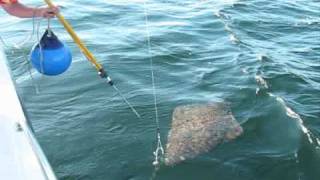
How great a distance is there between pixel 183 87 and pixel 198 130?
1886mm

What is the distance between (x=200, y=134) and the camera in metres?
8.36

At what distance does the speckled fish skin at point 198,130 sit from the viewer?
7902mm

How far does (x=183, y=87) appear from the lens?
10273mm

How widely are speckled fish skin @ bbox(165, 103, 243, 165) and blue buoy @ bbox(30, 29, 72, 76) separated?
2091 mm

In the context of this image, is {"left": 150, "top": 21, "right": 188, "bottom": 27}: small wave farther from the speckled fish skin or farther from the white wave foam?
the speckled fish skin

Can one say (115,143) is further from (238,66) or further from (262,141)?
(238,66)

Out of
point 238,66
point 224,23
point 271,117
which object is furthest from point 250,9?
point 271,117

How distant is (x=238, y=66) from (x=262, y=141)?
322 centimetres

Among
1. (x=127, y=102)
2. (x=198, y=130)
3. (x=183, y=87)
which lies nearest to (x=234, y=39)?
(x=183, y=87)

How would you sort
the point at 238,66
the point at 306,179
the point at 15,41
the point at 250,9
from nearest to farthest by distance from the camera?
the point at 306,179
the point at 238,66
the point at 15,41
the point at 250,9

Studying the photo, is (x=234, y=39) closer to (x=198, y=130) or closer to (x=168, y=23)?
(x=168, y=23)

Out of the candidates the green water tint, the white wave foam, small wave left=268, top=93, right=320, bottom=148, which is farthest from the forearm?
the white wave foam

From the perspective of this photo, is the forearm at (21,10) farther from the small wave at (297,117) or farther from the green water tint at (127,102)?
the small wave at (297,117)

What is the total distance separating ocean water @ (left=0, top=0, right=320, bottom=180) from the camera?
25.2ft
